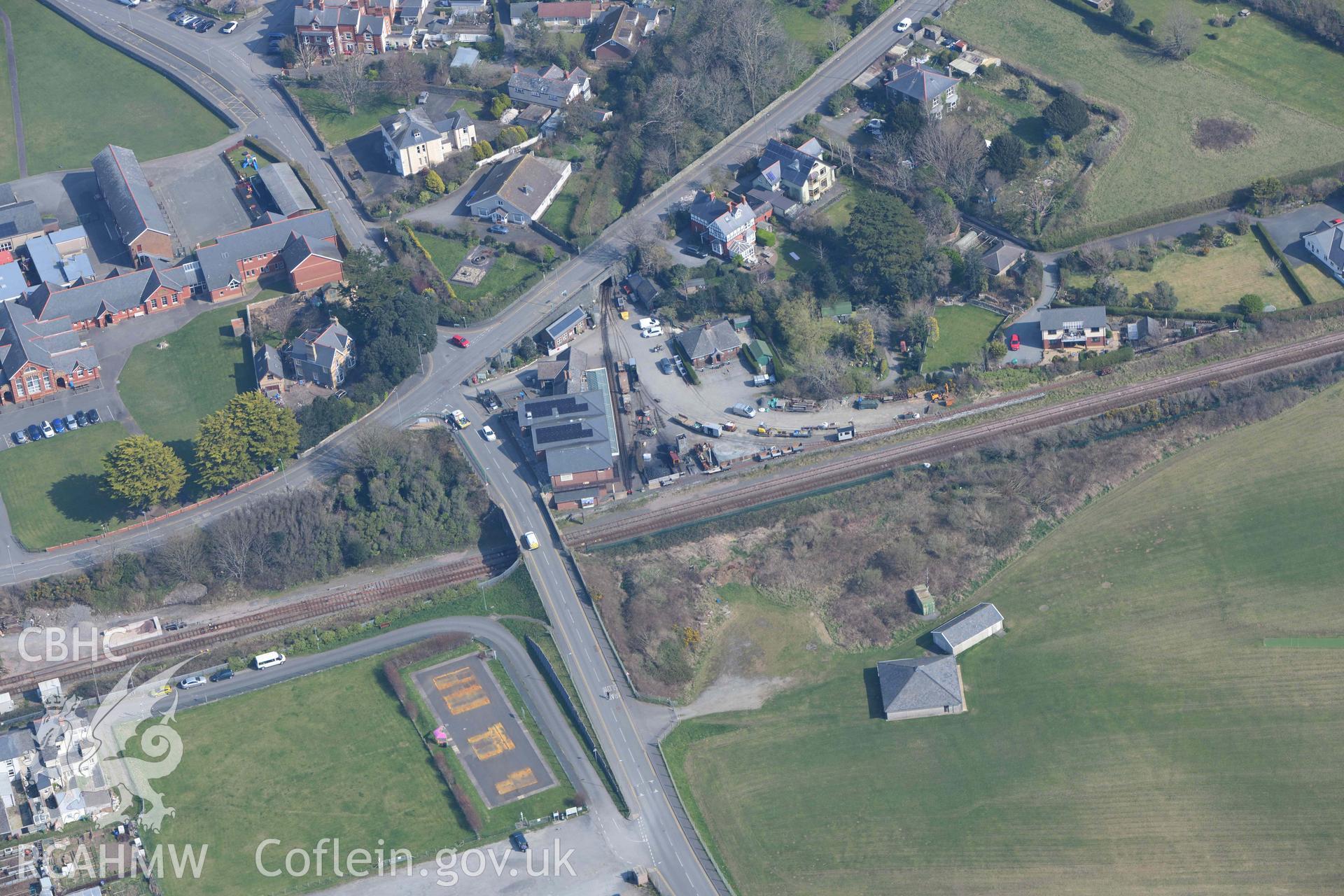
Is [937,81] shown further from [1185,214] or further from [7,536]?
[7,536]

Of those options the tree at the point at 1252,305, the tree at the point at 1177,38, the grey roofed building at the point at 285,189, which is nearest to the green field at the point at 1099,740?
the tree at the point at 1252,305

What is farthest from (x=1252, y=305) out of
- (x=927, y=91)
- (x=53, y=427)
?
(x=53, y=427)

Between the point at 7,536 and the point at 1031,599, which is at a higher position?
the point at 7,536

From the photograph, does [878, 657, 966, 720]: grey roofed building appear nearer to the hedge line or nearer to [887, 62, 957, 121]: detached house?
the hedge line

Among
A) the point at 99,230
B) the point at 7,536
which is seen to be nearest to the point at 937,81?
the point at 99,230

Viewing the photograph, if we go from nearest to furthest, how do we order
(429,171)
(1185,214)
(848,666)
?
1. (848,666)
2. (1185,214)
3. (429,171)

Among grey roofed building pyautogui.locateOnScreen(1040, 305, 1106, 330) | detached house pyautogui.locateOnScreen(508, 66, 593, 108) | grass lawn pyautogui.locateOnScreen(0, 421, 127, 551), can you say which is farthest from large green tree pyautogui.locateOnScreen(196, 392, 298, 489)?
grey roofed building pyautogui.locateOnScreen(1040, 305, 1106, 330)
